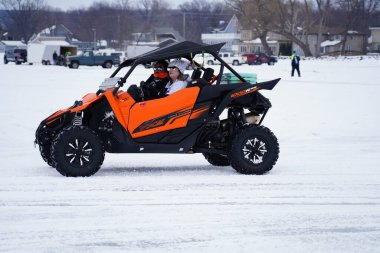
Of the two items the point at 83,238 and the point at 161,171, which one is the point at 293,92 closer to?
the point at 161,171

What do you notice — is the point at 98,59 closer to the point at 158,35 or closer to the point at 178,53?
the point at 178,53

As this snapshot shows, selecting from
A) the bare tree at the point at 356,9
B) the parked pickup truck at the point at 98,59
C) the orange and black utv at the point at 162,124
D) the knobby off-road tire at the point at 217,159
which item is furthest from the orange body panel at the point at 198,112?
the bare tree at the point at 356,9

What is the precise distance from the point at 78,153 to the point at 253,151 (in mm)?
2293

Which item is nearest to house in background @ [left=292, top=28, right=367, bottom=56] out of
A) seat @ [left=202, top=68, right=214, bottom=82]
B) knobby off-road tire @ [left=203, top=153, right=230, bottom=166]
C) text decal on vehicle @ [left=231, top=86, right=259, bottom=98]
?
knobby off-road tire @ [left=203, top=153, right=230, bottom=166]

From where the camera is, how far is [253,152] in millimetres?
9070

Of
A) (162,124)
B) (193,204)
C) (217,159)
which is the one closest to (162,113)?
(162,124)

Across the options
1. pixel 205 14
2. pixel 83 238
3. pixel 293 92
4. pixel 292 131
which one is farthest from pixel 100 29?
pixel 83 238

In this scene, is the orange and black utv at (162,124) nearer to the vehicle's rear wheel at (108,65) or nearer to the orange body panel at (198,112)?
the orange body panel at (198,112)

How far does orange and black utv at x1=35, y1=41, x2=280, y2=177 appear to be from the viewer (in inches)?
341

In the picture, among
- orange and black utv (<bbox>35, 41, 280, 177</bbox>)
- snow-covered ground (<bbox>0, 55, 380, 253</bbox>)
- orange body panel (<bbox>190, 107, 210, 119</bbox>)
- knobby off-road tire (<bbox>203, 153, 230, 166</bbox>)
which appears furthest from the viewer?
knobby off-road tire (<bbox>203, 153, 230, 166</bbox>)

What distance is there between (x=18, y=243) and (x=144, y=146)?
335 cm

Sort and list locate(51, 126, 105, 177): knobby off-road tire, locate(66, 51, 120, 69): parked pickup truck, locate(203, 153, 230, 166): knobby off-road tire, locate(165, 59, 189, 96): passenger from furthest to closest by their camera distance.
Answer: locate(66, 51, 120, 69): parked pickup truck < locate(203, 153, 230, 166): knobby off-road tire < locate(165, 59, 189, 96): passenger < locate(51, 126, 105, 177): knobby off-road tire

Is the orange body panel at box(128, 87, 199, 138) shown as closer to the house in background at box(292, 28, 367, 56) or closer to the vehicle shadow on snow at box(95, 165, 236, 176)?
the vehicle shadow on snow at box(95, 165, 236, 176)

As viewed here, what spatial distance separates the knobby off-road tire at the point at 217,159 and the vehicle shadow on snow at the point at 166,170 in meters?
0.12
